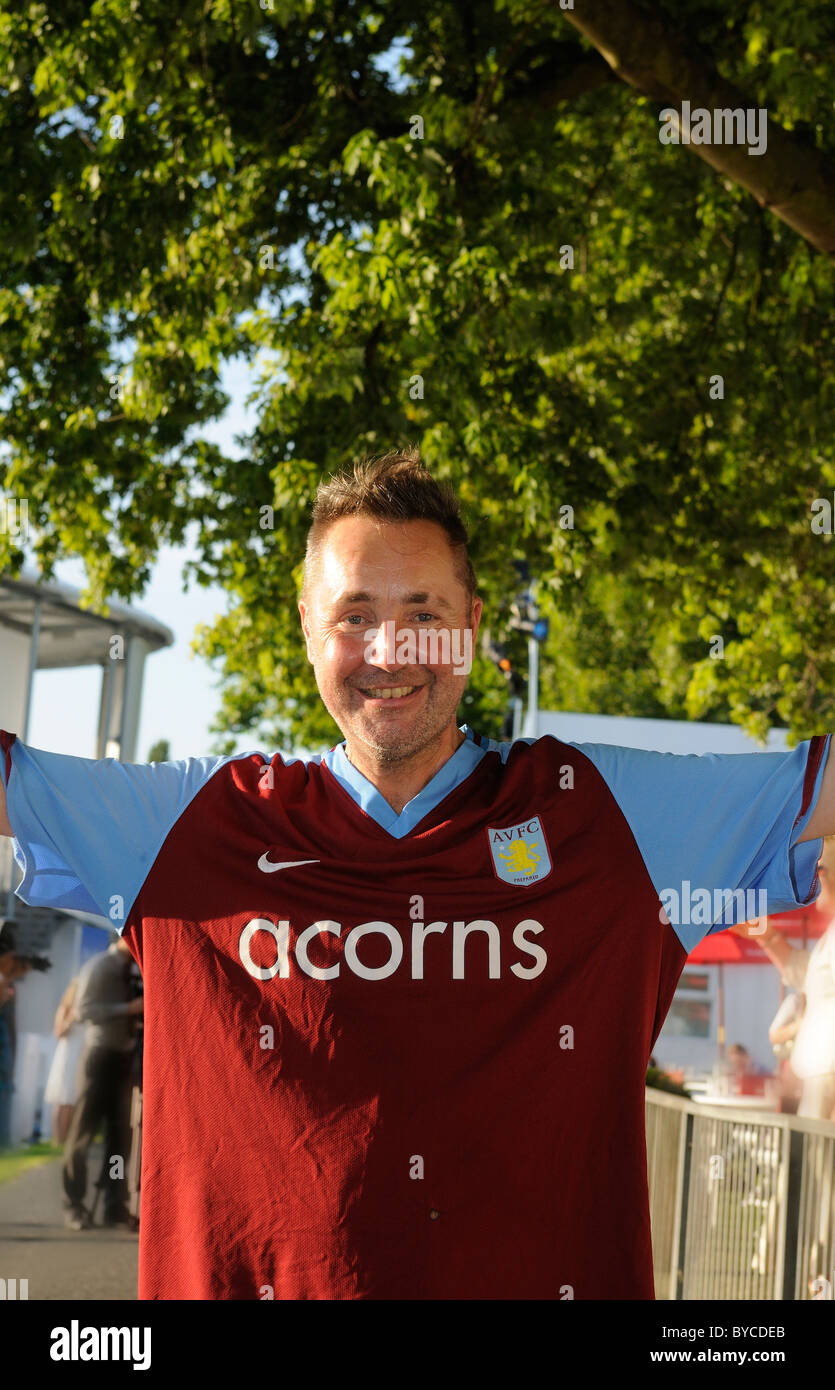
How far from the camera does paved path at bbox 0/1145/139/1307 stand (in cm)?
738

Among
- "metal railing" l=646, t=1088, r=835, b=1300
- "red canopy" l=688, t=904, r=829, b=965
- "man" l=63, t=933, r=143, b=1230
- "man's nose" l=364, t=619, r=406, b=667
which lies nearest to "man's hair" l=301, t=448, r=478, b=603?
"man's nose" l=364, t=619, r=406, b=667

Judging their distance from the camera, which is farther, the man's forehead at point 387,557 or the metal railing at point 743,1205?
the metal railing at point 743,1205

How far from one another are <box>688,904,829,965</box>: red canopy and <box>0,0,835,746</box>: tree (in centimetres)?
237

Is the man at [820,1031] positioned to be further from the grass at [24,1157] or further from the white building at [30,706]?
the grass at [24,1157]

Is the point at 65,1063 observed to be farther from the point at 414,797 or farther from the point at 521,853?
the point at 521,853

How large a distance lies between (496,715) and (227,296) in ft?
63.4

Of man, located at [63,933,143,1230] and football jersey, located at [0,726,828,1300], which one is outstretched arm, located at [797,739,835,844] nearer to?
football jersey, located at [0,726,828,1300]

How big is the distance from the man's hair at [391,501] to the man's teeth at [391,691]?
266 millimetres

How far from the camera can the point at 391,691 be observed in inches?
108

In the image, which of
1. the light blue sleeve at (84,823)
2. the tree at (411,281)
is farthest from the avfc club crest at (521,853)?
the tree at (411,281)

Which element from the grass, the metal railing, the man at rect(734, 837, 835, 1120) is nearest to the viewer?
the metal railing

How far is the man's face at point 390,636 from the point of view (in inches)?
108

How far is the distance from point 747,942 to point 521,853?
346 inches

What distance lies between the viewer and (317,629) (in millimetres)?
2859
